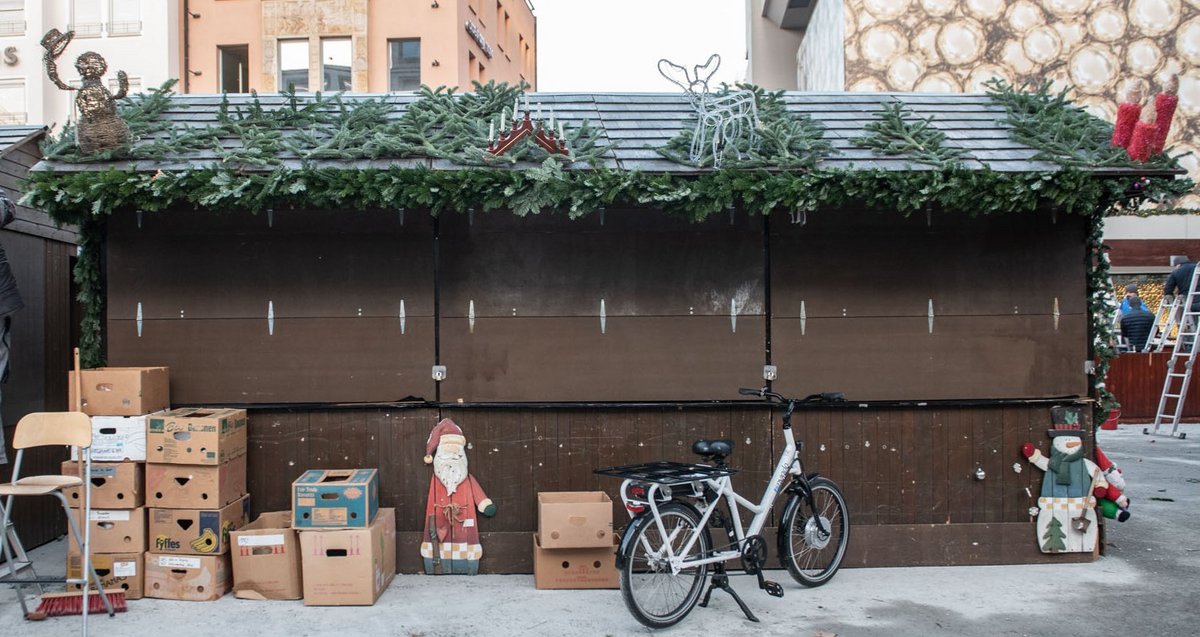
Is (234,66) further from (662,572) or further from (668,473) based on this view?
(662,572)

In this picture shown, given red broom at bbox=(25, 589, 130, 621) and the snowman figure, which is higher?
the snowman figure

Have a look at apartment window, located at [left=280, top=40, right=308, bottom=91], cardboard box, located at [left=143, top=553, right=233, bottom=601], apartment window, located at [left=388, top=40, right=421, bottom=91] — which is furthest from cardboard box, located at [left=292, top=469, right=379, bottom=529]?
apartment window, located at [left=280, top=40, right=308, bottom=91]

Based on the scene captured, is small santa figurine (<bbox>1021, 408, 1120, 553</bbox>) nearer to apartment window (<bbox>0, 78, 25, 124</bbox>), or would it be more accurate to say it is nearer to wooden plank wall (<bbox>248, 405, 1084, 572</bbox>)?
wooden plank wall (<bbox>248, 405, 1084, 572</bbox>)

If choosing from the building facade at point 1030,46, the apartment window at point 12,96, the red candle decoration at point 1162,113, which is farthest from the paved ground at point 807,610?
the apartment window at point 12,96

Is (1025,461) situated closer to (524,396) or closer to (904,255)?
(904,255)

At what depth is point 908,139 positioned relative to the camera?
6.79 meters

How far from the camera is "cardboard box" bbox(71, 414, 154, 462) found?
19.7ft

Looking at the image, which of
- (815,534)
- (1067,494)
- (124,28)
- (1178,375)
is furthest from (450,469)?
(124,28)

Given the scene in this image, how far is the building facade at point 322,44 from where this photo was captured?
27281mm

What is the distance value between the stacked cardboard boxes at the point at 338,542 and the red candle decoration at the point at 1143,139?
19.8ft

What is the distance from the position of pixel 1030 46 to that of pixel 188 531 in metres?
26.2

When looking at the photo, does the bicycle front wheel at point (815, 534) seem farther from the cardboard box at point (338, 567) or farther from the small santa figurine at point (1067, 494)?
the cardboard box at point (338, 567)

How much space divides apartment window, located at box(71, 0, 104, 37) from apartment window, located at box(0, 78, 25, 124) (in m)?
2.47

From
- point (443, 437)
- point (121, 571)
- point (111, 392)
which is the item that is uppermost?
point (111, 392)
